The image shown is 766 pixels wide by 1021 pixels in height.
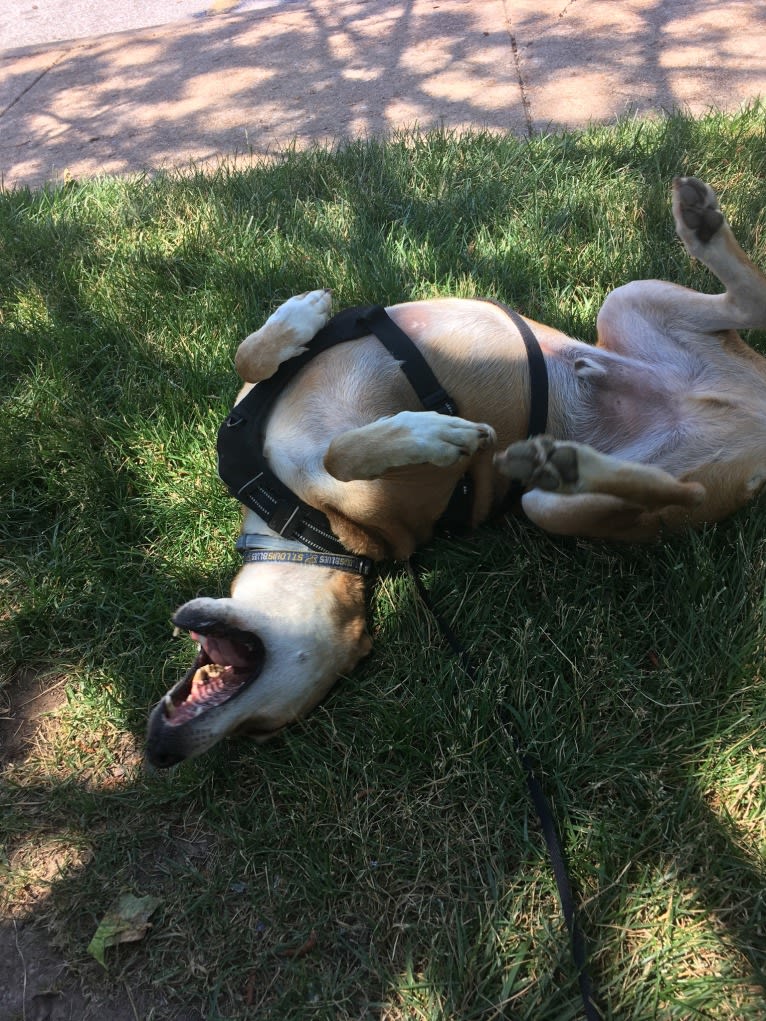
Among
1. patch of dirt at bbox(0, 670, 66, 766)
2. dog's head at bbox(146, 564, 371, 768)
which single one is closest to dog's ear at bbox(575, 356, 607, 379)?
dog's head at bbox(146, 564, 371, 768)

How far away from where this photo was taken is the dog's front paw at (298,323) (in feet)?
9.09

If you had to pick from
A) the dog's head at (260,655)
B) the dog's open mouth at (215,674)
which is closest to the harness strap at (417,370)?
the dog's head at (260,655)

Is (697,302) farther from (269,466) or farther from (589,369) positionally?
(269,466)

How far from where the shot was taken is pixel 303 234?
3.91m

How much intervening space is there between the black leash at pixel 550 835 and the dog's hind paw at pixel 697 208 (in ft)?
5.82

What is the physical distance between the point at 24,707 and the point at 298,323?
1721mm

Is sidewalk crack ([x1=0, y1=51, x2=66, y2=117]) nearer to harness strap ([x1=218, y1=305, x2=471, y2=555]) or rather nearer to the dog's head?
harness strap ([x1=218, y1=305, x2=471, y2=555])

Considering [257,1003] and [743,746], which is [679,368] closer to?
[743,746]

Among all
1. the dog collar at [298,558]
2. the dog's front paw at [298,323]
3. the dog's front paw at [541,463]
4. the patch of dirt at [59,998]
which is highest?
the dog's front paw at [298,323]

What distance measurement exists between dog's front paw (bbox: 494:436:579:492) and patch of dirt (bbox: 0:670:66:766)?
5.80 feet

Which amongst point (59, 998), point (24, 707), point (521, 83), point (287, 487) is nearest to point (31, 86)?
point (521, 83)

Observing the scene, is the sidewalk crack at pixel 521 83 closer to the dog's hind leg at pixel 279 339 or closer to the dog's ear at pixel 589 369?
the dog's ear at pixel 589 369

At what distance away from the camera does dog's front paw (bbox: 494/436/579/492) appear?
2285mm

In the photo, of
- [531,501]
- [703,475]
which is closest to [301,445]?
[531,501]
